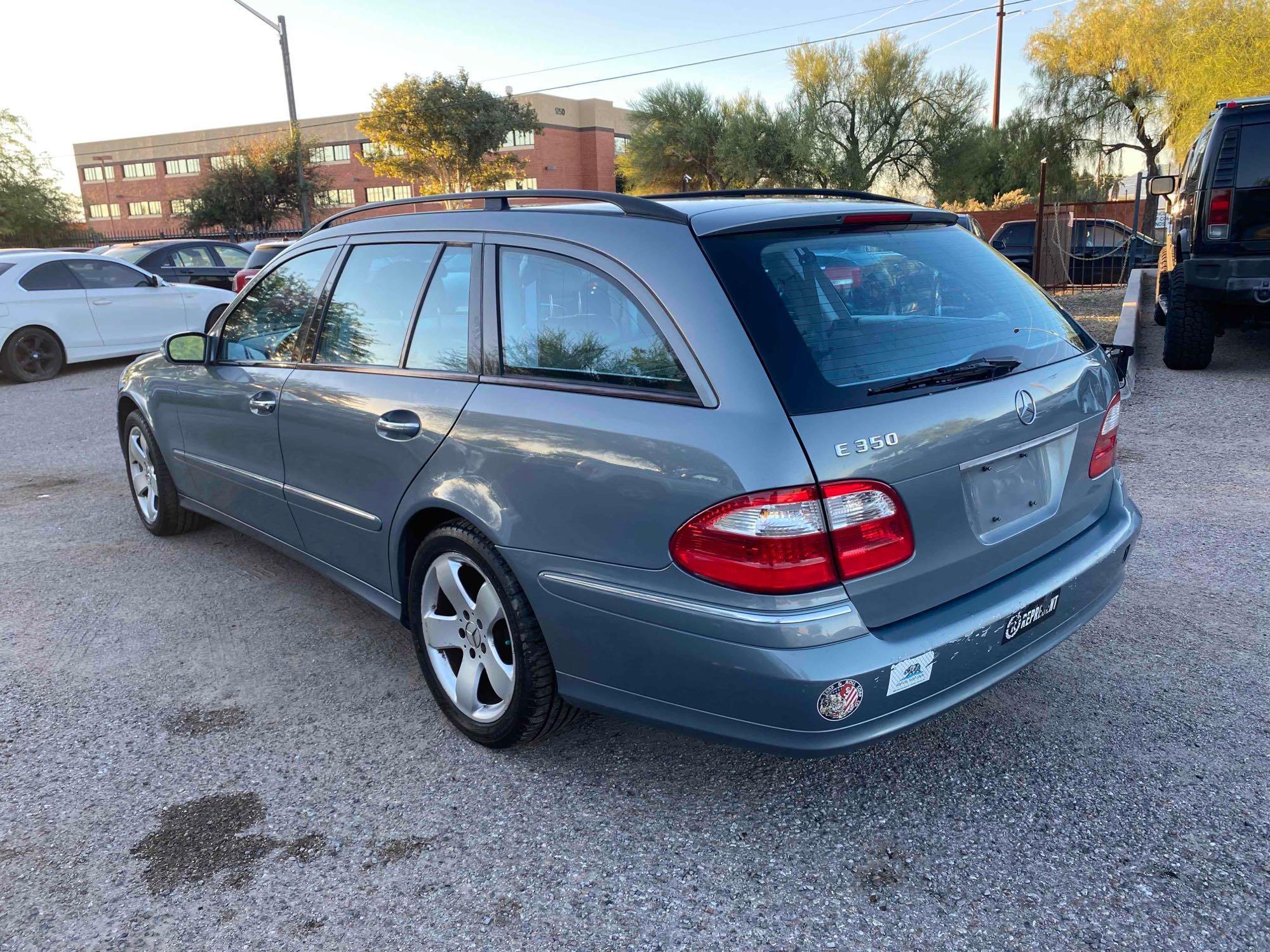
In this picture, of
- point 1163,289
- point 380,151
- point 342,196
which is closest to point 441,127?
point 380,151

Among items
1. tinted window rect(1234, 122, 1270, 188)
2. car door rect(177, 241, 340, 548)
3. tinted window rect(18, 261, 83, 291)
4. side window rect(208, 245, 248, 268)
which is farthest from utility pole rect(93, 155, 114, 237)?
tinted window rect(1234, 122, 1270, 188)

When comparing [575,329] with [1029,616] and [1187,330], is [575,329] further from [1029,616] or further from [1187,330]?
[1187,330]

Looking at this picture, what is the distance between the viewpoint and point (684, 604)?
7.44ft

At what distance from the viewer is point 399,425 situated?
3029 millimetres

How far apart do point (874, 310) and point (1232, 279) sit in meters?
6.87

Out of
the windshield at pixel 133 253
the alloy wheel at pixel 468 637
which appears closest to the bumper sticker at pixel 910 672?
the alloy wheel at pixel 468 637

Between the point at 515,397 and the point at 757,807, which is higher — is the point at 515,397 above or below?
above

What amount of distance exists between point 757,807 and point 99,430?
7969mm

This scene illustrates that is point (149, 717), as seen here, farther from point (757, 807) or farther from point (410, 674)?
point (757, 807)

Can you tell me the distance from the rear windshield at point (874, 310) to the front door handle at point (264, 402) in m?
2.11

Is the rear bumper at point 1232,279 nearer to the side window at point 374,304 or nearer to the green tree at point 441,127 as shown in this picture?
the side window at point 374,304

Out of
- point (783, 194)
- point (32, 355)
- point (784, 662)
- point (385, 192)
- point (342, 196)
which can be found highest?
point (385, 192)

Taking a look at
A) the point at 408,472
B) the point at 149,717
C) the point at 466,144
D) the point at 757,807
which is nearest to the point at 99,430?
the point at 149,717

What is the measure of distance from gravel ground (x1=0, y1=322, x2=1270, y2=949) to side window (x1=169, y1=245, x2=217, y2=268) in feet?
43.0
